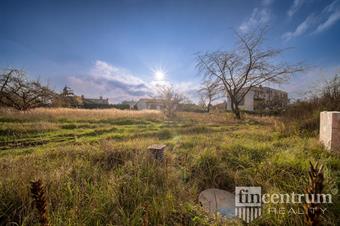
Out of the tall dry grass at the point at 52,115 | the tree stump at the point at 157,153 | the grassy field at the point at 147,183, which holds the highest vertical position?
the tall dry grass at the point at 52,115

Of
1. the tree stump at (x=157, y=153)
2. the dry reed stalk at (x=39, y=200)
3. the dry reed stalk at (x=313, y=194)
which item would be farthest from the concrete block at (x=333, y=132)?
the dry reed stalk at (x=39, y=200)

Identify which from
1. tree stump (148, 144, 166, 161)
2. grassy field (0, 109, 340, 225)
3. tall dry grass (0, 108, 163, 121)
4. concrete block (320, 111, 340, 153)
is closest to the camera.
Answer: grassy field (0, 109, 340, 225)

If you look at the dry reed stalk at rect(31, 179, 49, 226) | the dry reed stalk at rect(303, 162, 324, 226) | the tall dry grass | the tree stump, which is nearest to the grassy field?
the tree stump

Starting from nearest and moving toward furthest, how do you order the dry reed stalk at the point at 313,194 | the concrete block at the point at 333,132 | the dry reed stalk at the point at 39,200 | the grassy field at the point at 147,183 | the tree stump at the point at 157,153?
the dry reed stalk at the point at 313,194 → the dry reed stalk at the point at 39,200 → the grassy field at the point at 147,183 → the tree stump at the point at 157,153 → the concrete block at the point at 333,132

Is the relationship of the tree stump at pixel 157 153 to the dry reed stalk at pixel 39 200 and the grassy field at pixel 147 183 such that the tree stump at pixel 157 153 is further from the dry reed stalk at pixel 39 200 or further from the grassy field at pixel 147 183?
the dry reed stalk at pixel 39 200

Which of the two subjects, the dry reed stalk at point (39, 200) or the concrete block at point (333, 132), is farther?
the concrete block at point (333, 132)

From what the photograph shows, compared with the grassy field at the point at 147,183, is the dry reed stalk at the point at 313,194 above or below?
above

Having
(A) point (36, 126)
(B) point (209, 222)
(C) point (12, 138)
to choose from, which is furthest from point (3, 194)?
(A) point (36, 126)

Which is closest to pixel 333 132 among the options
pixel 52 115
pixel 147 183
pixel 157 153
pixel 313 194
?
pixel 157 153

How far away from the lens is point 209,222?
210 cm

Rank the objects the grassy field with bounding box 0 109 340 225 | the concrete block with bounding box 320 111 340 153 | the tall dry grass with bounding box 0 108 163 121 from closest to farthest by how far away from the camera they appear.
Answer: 1. the grassy field with bounding box 0 109 340 225
2. the concrete block with bounding box 320 111 340 153
3. the tall dry grass with bounding box 0 108 163 121

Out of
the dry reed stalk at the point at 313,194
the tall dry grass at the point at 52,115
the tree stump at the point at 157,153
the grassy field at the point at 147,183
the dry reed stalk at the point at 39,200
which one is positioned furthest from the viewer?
the tall dry grass at the point at 52,115

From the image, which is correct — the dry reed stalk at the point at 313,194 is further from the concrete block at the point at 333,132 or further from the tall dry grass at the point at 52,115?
the tall dry grass at the point at 52,115

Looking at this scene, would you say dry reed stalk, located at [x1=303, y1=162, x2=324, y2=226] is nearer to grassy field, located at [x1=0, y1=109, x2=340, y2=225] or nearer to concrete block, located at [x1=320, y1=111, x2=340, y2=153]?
grassy field, located at [x1=0, y1=109, x2=340, y2=225]
